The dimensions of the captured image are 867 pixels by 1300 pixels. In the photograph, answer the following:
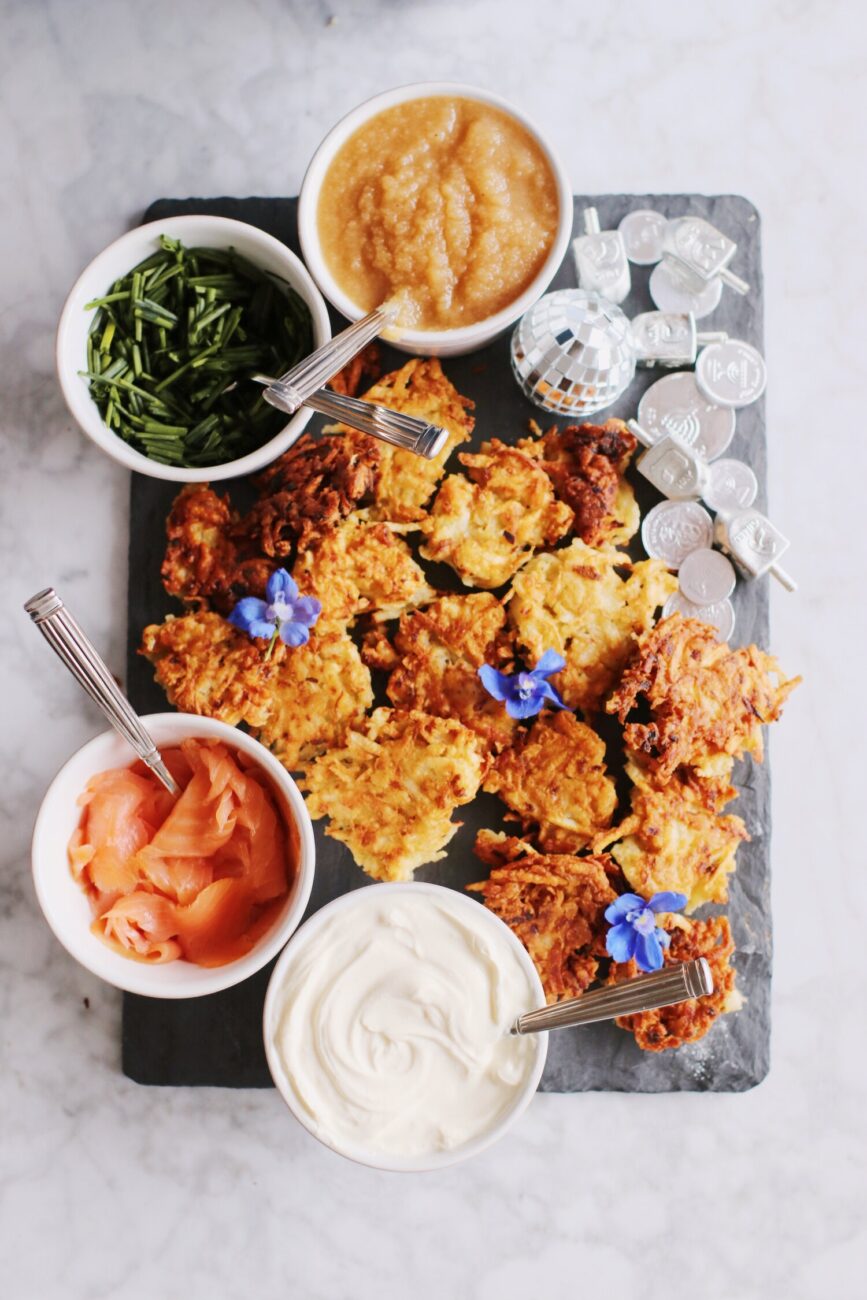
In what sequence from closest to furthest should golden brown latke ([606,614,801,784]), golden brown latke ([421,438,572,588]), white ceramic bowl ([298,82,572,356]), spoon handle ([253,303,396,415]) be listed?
spoon handle ([253,303,396,415])
white ceramic bowl ([298,82,572,356])
golden brown latke ([606,614,801,784])
golden brown latke ([421,438,572,588])

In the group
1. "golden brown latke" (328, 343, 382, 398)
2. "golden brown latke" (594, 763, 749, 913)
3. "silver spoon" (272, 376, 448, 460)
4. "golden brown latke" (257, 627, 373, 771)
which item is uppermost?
"silver spoon" (272, 376, 448, 460)

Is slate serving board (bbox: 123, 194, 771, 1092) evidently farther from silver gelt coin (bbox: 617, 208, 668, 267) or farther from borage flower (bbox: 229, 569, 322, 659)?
borage flower (bbox: 229, 569, 322, 659)

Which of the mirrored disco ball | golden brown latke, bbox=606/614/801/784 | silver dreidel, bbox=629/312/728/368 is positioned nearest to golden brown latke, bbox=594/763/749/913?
golden brown latke, bbox=606/614/801/784

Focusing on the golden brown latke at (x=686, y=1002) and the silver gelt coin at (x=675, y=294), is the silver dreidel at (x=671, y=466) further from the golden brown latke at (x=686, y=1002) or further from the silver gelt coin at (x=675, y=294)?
the golden brown latke at (x=686, y=1002)

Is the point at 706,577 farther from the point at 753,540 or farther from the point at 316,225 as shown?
the point at 316,225

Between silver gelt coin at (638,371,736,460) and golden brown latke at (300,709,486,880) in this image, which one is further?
silver gelt coin at (638,371,736,460)

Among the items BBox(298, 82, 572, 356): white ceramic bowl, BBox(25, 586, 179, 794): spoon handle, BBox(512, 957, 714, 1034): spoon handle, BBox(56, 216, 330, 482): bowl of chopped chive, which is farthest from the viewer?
BBox(56, 216, 330, 482): bowl of chopped chive

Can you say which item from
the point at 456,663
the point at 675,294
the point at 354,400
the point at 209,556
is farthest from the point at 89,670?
the point at 675,294
